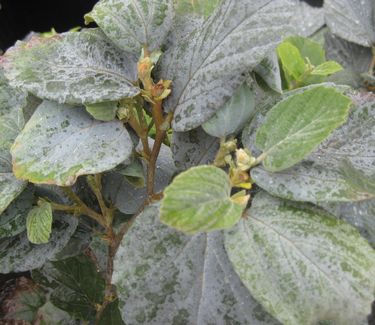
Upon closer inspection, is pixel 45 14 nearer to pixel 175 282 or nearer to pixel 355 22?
pixel 355 22

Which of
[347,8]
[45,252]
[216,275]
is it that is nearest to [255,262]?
[216,275]

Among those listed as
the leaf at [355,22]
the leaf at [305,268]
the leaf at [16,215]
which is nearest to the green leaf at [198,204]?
the leaf at [305,268]

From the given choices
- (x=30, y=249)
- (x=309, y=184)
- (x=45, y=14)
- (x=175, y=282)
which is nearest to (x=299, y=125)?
(x=309, y=184)

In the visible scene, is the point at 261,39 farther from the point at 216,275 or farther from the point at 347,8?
the point at 347,8

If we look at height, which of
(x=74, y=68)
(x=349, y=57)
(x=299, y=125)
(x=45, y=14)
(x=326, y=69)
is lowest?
(x=349, y=57)

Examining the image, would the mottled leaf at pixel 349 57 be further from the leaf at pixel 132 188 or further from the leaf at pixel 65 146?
the leaf at pixel 65 146

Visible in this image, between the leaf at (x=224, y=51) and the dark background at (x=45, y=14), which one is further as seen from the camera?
the dark background at (x=45, y=14)
